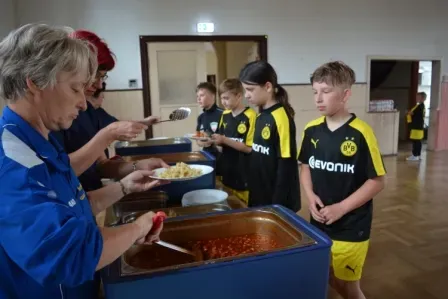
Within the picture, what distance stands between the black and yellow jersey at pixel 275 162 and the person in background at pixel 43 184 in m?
0.97

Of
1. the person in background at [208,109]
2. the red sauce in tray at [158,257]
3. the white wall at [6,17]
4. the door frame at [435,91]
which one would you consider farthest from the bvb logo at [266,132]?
the door frame at [435,91]

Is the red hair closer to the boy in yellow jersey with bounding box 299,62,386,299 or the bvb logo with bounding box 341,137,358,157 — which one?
the boy in yellow jersey with bounding box 299,62,386,299

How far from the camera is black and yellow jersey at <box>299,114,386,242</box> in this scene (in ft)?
4.13

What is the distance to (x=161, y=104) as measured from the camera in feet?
14.9

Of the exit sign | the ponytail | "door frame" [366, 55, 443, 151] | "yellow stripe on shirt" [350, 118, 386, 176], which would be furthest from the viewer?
"door frame" [366, 55, 443, 151]

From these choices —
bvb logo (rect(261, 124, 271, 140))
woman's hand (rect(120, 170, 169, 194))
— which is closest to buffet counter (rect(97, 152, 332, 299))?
woman's hand (rect(120, 170, 169, 194))

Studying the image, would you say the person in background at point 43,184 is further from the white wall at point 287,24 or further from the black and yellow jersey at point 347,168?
the white wall at point 287,24

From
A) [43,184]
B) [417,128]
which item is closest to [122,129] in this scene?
[43,184]

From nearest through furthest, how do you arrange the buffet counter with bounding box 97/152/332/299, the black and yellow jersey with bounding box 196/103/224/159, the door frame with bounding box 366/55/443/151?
Answer: 1. the buffet counter with bounding box 97/152/332/299
2. the black and yellow jersey with bounding box 196/103/224/159
3. the door frame with bounding box 366/55/443/151

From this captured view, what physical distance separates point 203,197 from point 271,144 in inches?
19.6

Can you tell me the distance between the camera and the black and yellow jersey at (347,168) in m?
1.26

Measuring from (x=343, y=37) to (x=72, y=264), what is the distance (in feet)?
17.4

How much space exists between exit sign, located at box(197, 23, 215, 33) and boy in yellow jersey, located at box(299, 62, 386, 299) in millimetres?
3421

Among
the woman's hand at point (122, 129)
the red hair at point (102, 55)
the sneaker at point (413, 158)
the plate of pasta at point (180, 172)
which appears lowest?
the sneaker at point (413, 158)
